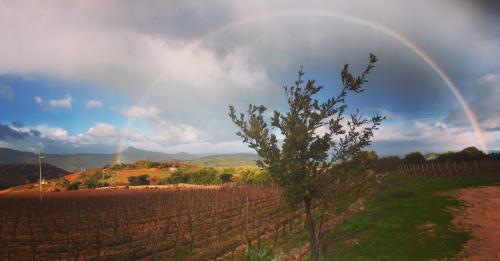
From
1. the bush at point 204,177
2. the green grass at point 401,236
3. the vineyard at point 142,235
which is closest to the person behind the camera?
the green grass at point 401,236

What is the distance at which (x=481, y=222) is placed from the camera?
21000 millimetres

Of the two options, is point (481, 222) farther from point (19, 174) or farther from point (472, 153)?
point (19, 174)

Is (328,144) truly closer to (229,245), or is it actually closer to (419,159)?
(229,245)

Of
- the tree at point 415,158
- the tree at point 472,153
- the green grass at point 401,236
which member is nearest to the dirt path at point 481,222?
Answer: the green grass at point 401,236

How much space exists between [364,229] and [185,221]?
19.8m

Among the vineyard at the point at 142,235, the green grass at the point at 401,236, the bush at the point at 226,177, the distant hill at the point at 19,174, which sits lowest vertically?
the vineyard at the point at 142,235

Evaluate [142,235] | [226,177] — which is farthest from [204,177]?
[142,235]

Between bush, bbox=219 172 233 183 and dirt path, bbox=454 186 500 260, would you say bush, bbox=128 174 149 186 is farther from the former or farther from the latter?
dirt path, bbox=454 186 500 260

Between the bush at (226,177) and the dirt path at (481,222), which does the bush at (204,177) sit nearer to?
the bush at (226,177)

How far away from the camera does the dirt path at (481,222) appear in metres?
15.9

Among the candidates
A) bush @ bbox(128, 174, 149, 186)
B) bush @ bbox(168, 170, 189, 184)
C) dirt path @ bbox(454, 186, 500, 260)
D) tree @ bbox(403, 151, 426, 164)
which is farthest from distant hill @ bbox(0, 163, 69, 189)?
dirt path @ bbox(454, 186, 500, 260)

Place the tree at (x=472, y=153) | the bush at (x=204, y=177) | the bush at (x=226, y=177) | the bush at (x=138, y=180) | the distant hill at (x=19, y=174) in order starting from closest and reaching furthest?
the tree at (x=472, y=153) → the bush at (x=204, y=177) → the bush at (x=226, y=177) → the bush at (x=138, y=180) → the distant hill at (x=19, y=174)

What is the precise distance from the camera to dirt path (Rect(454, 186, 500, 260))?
52.2 feet

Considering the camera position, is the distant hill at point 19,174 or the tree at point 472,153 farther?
the distant hill at point 19,174
